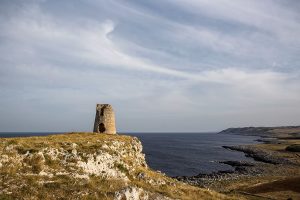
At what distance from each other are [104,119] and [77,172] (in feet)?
52.6

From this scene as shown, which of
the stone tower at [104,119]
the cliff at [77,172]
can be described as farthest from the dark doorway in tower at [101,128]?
the cliff at [77,172]

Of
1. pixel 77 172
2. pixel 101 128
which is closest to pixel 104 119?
pixel 101 128

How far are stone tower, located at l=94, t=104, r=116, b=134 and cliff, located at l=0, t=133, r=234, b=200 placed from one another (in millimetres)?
5035

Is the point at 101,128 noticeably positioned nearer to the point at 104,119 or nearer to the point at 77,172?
the point at 104,119

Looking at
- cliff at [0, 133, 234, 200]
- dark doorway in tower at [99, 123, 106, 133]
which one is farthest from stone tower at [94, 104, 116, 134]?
cliff at [0, 133, 234, 200]

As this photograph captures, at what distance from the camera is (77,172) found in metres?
31.8

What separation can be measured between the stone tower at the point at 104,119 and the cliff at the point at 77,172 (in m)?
5.03

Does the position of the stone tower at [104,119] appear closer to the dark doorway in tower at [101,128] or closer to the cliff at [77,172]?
the dark doorway in tower at [101,128]

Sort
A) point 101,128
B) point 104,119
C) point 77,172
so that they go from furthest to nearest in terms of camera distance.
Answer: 1. point 101,128
2. point 104,119
3. point 77,172

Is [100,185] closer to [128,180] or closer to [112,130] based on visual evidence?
[128,180]

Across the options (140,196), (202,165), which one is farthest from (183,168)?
(140,196)

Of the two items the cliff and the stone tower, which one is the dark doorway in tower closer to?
the stone tower

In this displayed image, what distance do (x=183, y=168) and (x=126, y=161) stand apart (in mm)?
73778

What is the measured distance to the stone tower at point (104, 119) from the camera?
155ft
